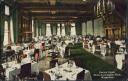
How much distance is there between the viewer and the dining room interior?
5.55m

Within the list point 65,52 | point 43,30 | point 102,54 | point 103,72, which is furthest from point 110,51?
point 43,30

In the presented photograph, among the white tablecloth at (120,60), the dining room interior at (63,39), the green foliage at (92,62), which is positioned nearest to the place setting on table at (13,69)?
the dining room interior at (63,39)

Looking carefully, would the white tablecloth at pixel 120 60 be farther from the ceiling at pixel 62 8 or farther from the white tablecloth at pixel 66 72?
the ceiling at pixel 62 8

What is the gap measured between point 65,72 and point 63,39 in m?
0.94

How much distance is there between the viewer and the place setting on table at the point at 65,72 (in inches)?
205

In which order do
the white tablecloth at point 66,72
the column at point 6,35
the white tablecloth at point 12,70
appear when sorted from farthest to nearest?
the column at point 6,35
the white tablecloth at point 12,70
the white tablecloth at point 66,72

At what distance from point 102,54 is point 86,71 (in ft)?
2.11

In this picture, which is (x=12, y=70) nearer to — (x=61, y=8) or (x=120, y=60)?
(x=61, y=8)

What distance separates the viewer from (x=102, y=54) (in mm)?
5883

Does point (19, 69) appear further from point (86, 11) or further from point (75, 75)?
point (86, 11)

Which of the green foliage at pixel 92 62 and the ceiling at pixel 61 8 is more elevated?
the ceiling at pixel 61 8

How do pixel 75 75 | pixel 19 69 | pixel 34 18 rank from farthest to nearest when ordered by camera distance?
pixel 34 18
pixel 19 69
pixel 75 75

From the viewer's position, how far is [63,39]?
596cm

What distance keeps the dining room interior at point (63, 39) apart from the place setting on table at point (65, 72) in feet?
0.06
